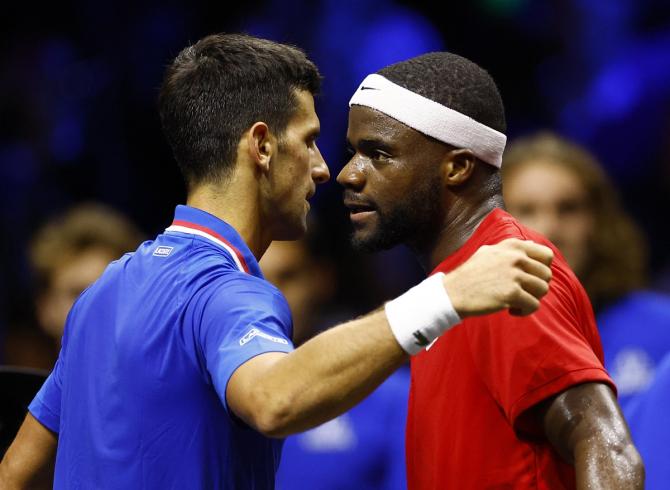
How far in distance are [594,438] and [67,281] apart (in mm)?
3533

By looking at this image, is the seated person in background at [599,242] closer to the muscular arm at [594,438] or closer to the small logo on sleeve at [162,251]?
the muscular arm at [594,438]

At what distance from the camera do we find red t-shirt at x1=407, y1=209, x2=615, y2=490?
9.73 feet

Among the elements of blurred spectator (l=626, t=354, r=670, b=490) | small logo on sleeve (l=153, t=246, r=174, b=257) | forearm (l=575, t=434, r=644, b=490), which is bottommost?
blurred spectator (l=626, t=354, r=670, b=490)

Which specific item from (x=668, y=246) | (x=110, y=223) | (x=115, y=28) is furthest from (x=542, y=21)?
(x=110, y=223)

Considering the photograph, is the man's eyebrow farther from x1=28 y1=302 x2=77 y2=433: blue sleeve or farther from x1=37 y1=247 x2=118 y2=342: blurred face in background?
x1=37 y1=247 x2=118 y2=342: blurred face in background

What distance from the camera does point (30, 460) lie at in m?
3.46

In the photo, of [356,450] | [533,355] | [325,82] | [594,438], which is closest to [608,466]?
[594,438]

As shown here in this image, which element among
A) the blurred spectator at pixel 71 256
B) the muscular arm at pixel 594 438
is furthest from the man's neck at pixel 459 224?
the blurred spectator at pixel 71 256

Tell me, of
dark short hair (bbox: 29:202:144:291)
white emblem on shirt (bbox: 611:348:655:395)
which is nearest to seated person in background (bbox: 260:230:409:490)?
white emblem on shirt (bbox: 611:348:655:395)

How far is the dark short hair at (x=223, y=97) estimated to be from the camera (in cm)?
331

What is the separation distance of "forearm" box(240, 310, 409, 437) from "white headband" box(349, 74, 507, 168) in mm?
957

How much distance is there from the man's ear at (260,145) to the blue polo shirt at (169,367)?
0.20 metres

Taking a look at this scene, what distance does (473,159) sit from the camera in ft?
11.4

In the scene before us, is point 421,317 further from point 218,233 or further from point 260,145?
point 260,145
